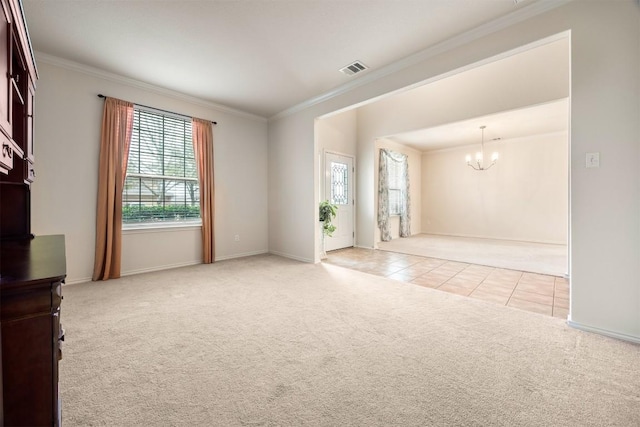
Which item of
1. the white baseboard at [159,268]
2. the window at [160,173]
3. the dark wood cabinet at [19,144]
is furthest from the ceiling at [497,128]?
the dark wood cabinet at [19,144]

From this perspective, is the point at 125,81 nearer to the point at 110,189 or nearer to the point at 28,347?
the point at 110,189

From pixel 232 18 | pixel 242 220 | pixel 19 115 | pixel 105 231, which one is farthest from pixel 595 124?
pixel 105 231

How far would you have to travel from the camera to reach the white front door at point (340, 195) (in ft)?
→ 18.8

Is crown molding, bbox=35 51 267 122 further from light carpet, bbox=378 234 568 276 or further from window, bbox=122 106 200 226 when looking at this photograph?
light carpet, bbox=378 234 568 276

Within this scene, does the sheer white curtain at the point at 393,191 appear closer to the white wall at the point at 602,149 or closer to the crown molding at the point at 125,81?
the crown molding at the point at 125,81

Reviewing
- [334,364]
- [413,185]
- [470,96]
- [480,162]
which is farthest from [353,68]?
[480,162]

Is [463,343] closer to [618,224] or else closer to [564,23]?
[618,224]

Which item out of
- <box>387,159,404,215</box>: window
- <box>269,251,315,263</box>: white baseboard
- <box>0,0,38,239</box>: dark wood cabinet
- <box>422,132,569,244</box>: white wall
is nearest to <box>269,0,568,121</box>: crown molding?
<box>269,251,315,263</box>: white baseboard

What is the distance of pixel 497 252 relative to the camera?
5520 millimetres

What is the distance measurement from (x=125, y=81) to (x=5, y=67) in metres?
2.81

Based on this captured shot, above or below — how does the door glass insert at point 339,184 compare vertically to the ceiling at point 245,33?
below

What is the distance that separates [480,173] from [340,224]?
4.73 m

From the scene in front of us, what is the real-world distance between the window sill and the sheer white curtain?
13.7ft

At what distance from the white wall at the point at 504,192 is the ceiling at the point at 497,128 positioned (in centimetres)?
42
